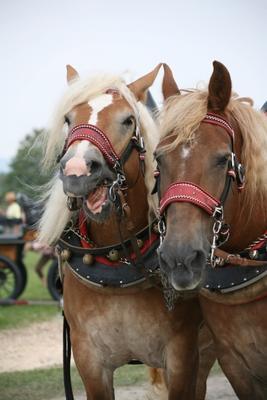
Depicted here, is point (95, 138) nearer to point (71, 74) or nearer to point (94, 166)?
point (94, 166)

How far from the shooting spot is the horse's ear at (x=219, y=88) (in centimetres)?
266

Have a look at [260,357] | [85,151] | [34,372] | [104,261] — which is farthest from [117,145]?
[34,372]

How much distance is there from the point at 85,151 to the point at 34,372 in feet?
11.6

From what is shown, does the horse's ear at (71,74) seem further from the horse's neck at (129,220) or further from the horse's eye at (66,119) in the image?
the horse's neck at (129,220)

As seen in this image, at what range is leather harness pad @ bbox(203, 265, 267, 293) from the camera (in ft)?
9.36

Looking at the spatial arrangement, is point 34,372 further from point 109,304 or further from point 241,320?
point 241,320

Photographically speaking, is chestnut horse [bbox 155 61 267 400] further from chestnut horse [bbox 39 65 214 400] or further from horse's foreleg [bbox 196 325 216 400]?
horse's foreleg [bbox 196 325 216 400]

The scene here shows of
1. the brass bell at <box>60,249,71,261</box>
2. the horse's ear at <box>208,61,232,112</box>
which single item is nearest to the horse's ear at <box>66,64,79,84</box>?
the brass bell at <box>60,249,71,261</box>

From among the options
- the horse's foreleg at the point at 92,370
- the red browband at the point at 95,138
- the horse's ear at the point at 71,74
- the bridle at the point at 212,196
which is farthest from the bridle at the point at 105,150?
the horse's foreleg at the point at 92,370

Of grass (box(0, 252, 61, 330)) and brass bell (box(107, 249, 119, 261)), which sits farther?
grass (box(0, 252, 61, 330))

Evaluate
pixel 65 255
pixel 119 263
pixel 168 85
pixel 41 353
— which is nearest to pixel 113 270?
pixel 119 263

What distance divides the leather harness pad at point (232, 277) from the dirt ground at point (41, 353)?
2324 millimetres

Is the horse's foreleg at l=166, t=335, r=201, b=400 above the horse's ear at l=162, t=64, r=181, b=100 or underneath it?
underneath

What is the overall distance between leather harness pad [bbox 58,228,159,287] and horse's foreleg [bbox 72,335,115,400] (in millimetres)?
345
